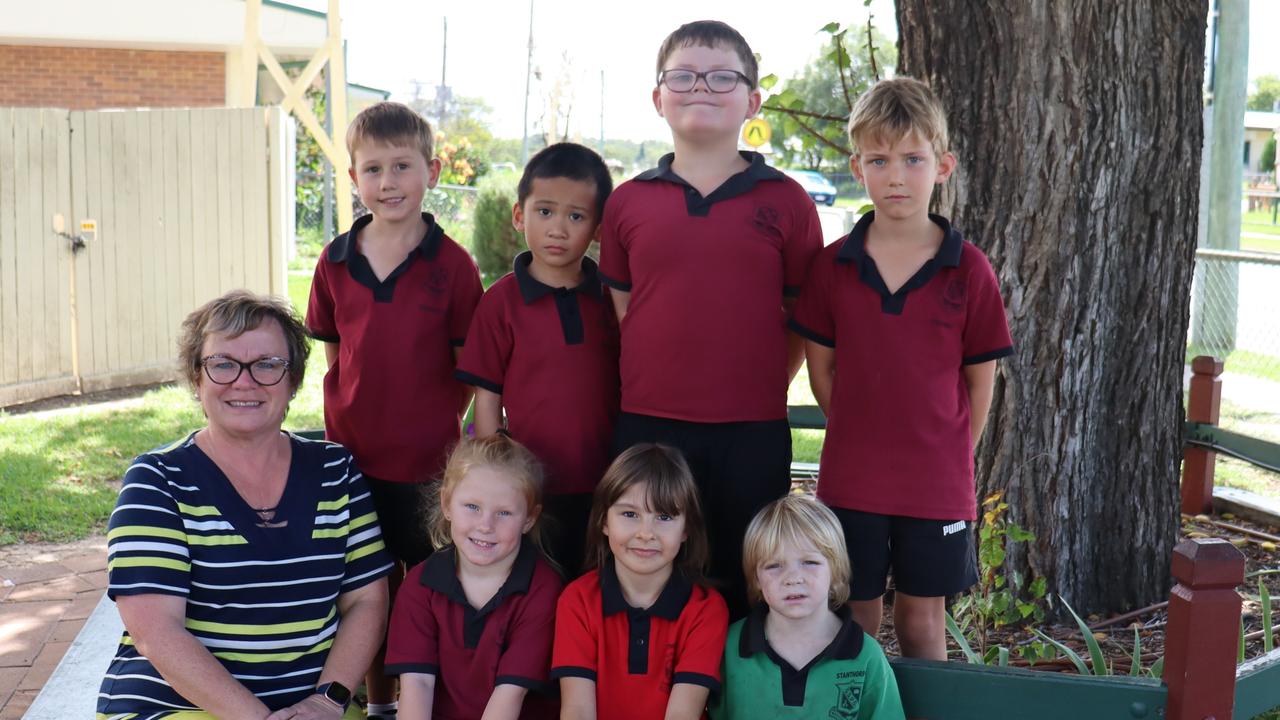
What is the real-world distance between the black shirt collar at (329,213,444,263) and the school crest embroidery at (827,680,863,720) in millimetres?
1577

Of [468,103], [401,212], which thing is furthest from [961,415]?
[468,103]

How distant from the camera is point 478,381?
3.27 metres

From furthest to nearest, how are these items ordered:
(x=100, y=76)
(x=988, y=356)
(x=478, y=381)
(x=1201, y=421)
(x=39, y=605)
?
(x=100, y=76)
(x=1201, y=421)
(x=39, y=605)
(x=478, y=381)
(x=988, y=356)

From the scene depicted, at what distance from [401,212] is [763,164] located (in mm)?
1011

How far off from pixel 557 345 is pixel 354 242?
70 centimetres

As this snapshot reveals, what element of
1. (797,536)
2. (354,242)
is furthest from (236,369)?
(797,536)

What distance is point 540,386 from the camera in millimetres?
3229

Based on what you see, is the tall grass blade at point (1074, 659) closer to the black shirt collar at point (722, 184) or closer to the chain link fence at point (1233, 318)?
the black shirt collar at point (722, 184)

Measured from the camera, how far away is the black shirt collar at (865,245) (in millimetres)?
2973

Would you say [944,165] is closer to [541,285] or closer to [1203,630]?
[541,285]

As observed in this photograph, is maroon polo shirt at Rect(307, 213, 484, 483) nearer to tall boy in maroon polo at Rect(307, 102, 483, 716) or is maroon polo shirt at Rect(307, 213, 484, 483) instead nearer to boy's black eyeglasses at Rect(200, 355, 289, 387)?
tall boy in maroon polo at Rect(307, 102, 483, 716)

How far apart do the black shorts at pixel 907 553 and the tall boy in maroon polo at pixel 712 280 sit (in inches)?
10.5

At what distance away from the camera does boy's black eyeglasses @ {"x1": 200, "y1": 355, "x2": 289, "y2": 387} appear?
2.92 m

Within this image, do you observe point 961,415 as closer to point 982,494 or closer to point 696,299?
point 696,299
